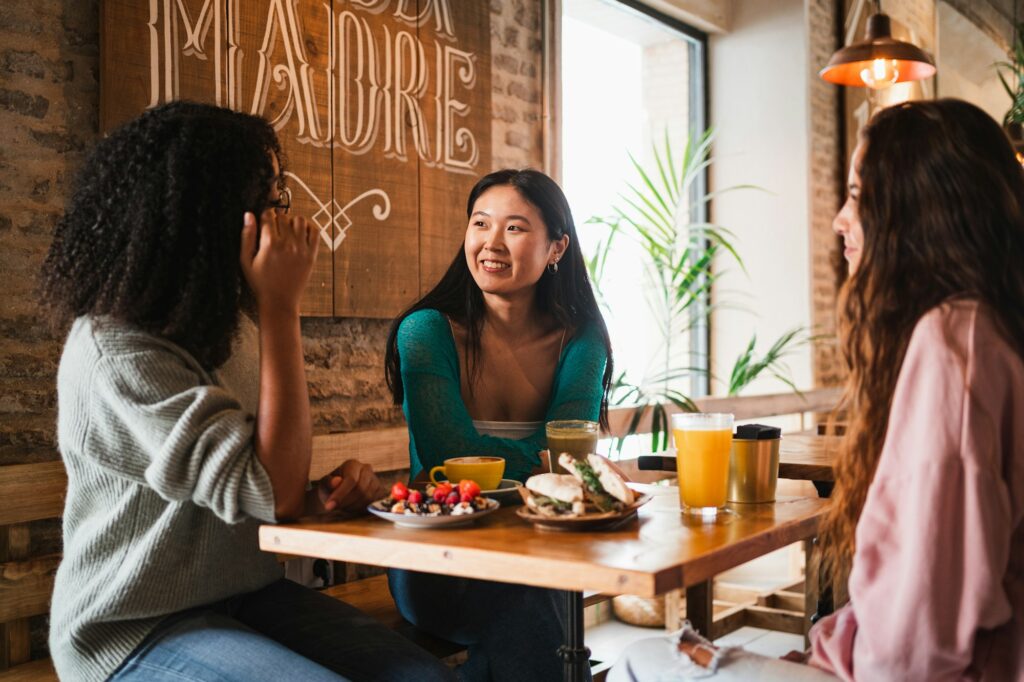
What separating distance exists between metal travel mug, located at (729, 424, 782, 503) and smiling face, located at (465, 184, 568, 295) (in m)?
0.80

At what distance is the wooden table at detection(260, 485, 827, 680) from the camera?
129 centimetres

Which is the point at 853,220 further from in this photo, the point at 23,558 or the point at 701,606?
the point at 701,606

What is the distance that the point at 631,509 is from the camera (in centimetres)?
159

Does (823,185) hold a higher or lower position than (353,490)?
higher

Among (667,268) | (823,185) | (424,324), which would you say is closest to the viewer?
(424,324)

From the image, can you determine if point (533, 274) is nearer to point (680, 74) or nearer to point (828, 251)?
point (680, 74)

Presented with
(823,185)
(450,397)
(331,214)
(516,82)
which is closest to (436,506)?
(450,397)

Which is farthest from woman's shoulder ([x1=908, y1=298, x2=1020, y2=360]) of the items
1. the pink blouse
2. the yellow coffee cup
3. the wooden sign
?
the wooden sign

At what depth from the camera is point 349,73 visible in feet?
10.4

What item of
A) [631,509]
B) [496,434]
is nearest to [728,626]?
[496,434]

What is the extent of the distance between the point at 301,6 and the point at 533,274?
4.02 feet

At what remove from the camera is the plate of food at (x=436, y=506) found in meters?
1.54

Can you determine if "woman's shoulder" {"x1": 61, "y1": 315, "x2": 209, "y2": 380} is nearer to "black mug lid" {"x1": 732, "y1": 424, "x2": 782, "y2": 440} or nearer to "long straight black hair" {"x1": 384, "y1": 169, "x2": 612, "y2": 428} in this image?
"long straight black hair" {"x1": 384, "y1": 169, "x2": 612, "y2": 428}

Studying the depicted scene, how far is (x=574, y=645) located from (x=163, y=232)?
39.0 inches
